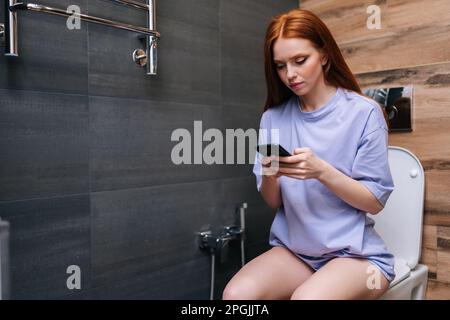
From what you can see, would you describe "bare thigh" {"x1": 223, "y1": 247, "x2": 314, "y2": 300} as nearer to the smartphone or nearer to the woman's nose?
the smartphone

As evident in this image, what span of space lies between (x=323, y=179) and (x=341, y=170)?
101 mm

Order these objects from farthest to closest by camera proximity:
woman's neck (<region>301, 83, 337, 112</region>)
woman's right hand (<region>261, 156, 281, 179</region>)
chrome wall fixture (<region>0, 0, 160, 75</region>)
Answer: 1. woman's neck (<region>301, 83, 337, 112</region>)
2. woman's right hand (<region>261, 156, 281, 179</region>)
3. chrome wall fixture (<region>0, 0, 160, 75</region>)

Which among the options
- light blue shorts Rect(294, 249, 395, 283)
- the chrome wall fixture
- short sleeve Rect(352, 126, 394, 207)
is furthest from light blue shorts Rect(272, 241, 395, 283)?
the chrome wall fixture

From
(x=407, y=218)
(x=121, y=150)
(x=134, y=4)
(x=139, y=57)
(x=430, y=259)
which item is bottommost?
(x=430, y=259)

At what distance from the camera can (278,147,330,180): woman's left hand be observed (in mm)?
970

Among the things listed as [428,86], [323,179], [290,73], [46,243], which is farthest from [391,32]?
[46,243]

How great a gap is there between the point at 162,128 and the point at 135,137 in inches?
4.0

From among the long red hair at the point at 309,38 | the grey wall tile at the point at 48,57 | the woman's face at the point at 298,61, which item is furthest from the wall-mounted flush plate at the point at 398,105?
the grey wall tile at the point at 48,57

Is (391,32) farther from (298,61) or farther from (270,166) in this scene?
(270,166)

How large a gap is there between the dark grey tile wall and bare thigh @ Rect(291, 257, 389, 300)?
0.50 meters

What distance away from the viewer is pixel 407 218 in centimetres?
137

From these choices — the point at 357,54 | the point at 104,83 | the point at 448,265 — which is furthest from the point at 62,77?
the point at 448,265

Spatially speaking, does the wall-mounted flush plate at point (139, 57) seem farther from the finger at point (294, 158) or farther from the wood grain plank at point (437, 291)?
the wood grain plank at point (437, 291)

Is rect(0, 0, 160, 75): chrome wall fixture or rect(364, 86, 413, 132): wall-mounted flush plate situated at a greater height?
rect(0, 0, 160, 75): chrome wall fixture
